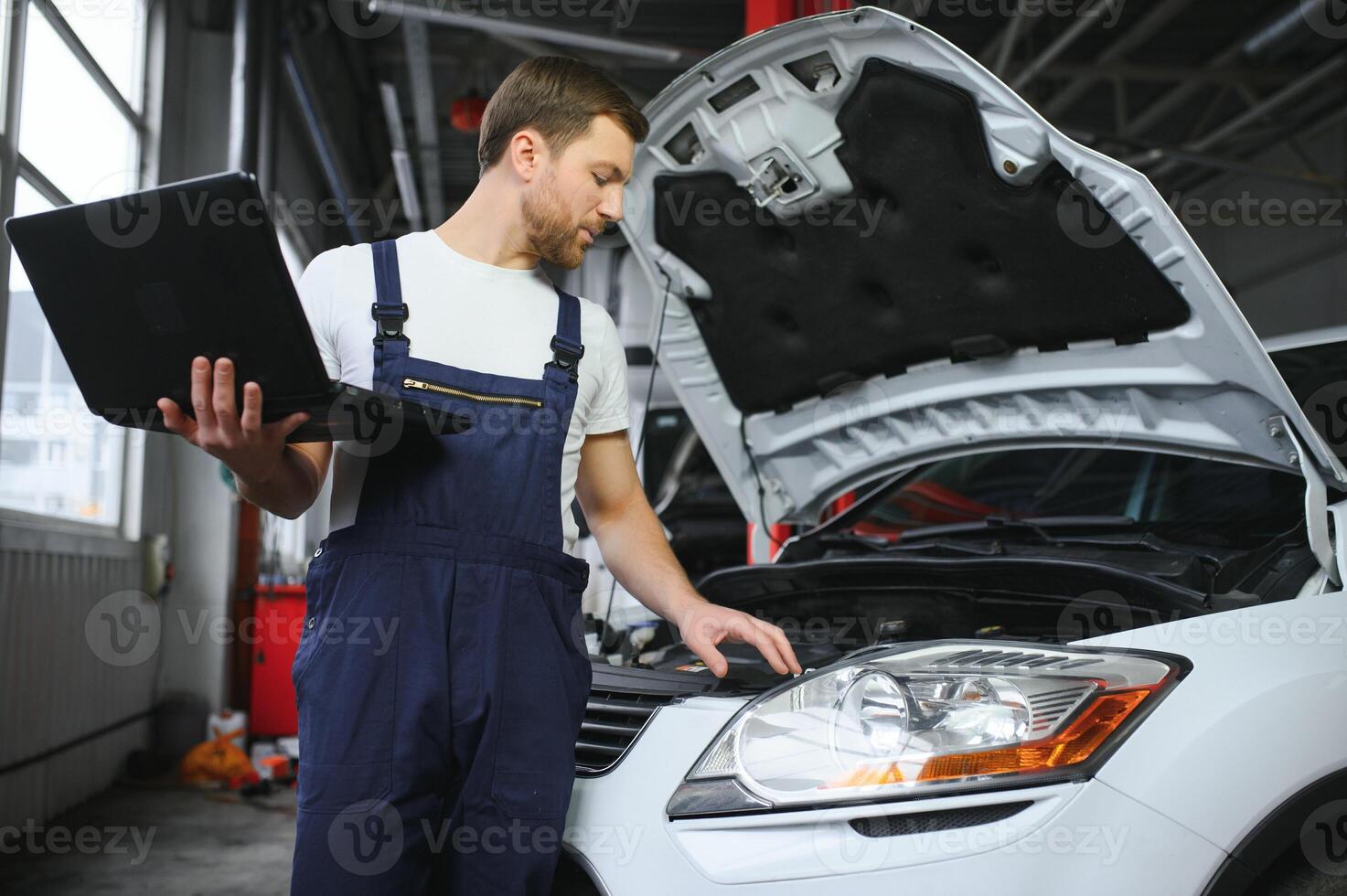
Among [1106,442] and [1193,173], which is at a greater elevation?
[1193,173]

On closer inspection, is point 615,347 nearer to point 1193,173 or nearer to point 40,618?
point 40,618

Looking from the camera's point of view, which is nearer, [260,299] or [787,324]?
[260,299]

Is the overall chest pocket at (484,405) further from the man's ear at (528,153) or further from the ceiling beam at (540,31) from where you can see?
the ceiling beam at (540,31)

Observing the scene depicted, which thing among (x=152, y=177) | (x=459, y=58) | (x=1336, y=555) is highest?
(x=459, y=58)

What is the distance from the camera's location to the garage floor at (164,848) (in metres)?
3.31

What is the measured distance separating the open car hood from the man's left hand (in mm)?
889

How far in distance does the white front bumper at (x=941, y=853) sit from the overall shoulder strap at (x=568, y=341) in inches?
23.6

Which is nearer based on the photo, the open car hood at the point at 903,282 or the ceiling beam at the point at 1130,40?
the open car hood at the point at 903,282

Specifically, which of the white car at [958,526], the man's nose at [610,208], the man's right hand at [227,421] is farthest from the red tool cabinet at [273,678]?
the man's right hand at [227,421]

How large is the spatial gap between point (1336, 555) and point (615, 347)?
3.70 feet

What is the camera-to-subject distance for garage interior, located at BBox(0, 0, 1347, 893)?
3.93m

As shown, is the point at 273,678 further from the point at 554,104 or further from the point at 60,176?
the point at 554,104

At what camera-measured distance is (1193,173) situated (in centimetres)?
1128

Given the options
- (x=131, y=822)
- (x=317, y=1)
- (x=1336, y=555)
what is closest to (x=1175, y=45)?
(x=317, y=1)
